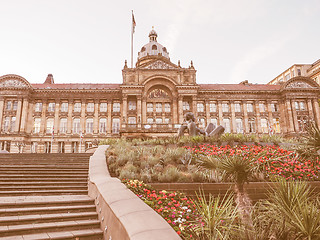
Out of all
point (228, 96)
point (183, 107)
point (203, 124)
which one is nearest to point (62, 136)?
point (183, 107)

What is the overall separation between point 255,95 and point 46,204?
47307 mm

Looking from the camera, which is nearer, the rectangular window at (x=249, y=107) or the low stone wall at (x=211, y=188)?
the low stone wall at (x=211, y=188)

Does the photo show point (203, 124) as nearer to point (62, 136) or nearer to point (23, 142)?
point (62, 136)

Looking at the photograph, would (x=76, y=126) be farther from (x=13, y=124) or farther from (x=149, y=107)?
(x=149, y=107)

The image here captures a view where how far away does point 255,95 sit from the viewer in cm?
4775

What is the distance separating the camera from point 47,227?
5.89m

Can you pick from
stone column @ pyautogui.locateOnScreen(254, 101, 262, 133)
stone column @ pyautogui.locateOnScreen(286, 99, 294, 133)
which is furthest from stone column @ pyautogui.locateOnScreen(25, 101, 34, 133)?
stone column @ pyautogui.locateOnScreen(286, 99, 294, 133)

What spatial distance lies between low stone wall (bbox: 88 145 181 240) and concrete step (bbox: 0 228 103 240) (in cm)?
26

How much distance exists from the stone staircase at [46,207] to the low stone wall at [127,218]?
583mm

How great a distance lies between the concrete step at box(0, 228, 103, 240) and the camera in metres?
5.45

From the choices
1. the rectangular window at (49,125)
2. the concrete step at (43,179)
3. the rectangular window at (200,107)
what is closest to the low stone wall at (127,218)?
the concrete step at (43,179)

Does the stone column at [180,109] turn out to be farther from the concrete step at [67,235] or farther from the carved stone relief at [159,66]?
the concrete step at [67,235]

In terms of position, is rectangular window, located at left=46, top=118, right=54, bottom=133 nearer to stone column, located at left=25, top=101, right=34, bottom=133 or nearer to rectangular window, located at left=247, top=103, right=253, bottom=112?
stone column, located at left=25, top=101, right=34, bottom=133

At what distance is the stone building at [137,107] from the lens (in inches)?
1706
